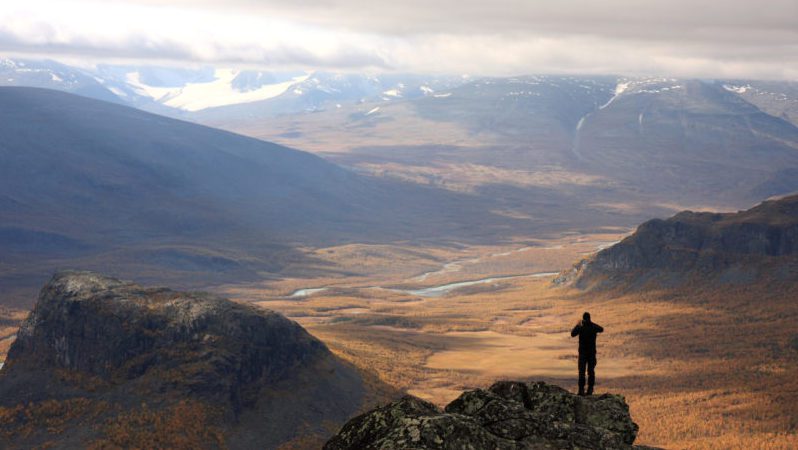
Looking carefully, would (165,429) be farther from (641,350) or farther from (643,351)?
(641,350)

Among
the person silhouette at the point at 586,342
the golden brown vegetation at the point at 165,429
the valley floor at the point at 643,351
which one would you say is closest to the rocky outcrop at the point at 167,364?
the golden brown vegetation at the point at 165,429

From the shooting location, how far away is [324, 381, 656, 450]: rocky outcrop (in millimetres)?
23078

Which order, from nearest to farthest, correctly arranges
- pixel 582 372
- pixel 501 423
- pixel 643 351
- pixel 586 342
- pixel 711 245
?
pixel 501 423 < pixel 582 372 < pixel 586 342 < pixel 643 351 < pixel 711 245

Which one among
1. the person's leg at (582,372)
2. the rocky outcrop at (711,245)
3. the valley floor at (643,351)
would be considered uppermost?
the person's leg at (582,372)

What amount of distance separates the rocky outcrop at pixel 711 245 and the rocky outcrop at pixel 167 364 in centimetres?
11242

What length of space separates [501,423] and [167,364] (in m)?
58.3

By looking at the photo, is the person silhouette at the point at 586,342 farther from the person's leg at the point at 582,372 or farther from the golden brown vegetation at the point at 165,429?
the golden brown vegetation at the point at 165,429

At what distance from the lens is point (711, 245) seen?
184000 millimetres

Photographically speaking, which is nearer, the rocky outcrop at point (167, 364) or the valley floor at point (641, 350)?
the rocky outcrop at point (167, 364)

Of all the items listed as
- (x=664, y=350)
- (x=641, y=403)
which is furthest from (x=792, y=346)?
(x=641, y=403)

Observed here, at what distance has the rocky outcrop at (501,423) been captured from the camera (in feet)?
75.7

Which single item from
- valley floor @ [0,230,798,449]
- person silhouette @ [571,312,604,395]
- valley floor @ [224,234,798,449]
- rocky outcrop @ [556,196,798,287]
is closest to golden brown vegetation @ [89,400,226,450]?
valley floor @ [0,230,798,449]

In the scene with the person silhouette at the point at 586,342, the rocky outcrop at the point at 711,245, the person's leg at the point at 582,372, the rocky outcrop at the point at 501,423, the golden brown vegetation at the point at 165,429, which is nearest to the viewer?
the rocky outcrop at the point at 501,423

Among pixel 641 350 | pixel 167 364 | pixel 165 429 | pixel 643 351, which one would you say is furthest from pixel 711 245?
pixel 165 429
